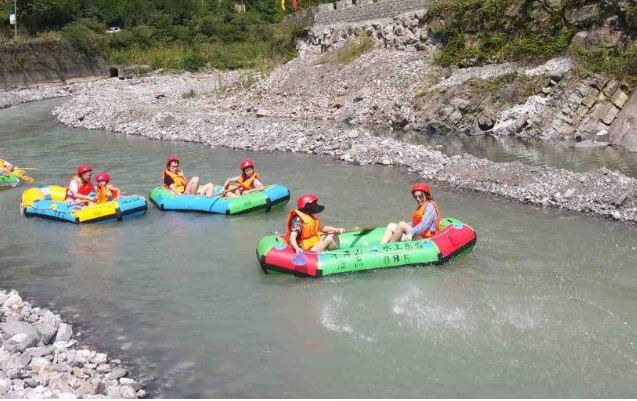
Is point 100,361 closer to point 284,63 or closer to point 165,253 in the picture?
point 165,253

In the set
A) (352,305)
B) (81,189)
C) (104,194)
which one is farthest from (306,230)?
(81,189)

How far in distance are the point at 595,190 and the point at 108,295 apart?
8.17 meters

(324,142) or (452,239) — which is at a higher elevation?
(452,239)

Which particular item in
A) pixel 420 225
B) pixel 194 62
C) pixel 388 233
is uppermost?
pixel 194 62

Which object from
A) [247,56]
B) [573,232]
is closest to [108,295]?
[573,232]

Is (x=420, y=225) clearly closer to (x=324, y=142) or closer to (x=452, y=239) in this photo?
(x=452, y=239)

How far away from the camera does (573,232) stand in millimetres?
9266

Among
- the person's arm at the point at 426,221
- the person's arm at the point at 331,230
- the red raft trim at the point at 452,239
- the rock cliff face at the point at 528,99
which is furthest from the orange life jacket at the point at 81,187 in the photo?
the rock cliff face at the point at 528,99

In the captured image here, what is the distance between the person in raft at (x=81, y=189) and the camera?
36.1 ft

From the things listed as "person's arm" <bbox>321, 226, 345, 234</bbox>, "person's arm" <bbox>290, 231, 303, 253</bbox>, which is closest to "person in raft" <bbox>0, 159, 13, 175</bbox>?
"person's arm" <bbox>290, 231, 303, 253</bbox>

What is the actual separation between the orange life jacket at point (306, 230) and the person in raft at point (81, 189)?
4.81 metres

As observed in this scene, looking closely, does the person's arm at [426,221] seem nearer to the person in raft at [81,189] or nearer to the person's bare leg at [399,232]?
the person's bare leg at [399,232]

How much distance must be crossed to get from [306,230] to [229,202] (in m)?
3.04

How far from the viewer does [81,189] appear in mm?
11320
